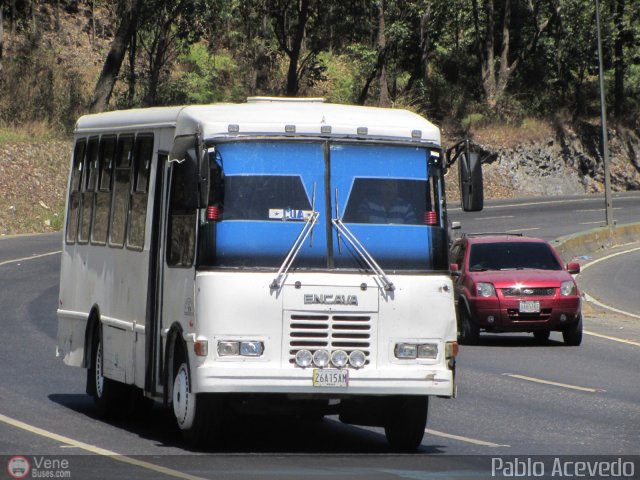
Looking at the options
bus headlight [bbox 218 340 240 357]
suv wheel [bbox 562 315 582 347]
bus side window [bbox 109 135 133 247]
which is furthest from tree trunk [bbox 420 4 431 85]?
bus headlight [bbox 218 340 240 357]

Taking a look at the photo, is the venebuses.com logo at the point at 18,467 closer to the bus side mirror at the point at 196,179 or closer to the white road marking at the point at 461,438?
the bus side mirror at the point at 196,179

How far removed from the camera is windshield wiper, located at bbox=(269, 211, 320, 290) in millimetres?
11211

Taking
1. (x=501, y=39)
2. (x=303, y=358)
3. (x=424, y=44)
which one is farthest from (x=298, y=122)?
(x=501, y=39)

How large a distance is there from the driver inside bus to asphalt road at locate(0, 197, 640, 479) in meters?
1.89

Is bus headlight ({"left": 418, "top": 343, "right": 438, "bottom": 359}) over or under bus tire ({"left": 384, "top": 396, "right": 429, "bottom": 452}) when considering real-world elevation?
over

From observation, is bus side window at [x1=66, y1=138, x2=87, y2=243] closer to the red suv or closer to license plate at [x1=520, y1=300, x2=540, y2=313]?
the red suv

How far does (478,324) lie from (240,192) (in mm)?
11602

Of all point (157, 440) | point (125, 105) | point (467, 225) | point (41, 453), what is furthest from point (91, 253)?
point (125, 105)

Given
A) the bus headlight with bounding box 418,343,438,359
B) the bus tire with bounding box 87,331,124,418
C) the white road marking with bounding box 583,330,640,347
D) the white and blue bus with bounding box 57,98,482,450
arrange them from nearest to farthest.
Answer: the white and blue bus with bounding box 57,98,482,450 < the bus headlight with bounding box 418,343,438,359 < the bus tire with bounding box 87,331,124,418 < the white road marking with bounding box 583,330,640,347

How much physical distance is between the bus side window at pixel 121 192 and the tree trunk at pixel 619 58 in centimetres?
5594

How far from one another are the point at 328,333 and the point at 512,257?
12692mm

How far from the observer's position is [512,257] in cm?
2359

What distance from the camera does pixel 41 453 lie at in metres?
10.8

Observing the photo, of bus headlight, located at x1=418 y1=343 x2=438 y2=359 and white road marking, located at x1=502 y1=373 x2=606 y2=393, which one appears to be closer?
bus headlight, located at x1=418 y1=343 x2=438 y2=359
